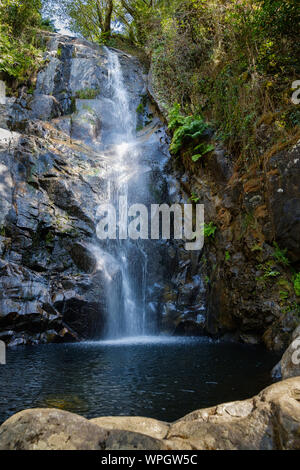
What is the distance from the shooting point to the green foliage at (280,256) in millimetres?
6391

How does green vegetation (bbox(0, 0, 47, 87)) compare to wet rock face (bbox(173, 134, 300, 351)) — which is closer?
wet rock face (bbox(173, 134, 300, 351))

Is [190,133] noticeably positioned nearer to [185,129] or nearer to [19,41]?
[185,129]

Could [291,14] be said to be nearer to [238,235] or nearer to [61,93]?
[238,235]

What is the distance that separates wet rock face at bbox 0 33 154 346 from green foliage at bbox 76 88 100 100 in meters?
1.43

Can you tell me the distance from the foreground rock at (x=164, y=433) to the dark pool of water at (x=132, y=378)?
154cm

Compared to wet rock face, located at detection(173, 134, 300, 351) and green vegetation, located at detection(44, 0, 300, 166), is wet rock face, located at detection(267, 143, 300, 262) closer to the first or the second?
wet rock face, located at detection(173, 134, 300, 351)

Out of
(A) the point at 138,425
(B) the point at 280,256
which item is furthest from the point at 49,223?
(A) the point at 138,425

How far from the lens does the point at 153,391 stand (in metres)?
4.22

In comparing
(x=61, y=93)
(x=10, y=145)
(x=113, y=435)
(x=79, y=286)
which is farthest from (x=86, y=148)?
(x=113, y=435)

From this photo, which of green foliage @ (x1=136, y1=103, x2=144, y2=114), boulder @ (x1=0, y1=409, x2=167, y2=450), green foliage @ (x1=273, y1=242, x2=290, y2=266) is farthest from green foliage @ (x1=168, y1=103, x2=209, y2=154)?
boulder @ (x1=0, y1=409, x2=167, y2=450)

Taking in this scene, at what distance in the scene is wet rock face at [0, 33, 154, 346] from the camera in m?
Answer: 7.92

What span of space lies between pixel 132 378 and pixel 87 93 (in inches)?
495

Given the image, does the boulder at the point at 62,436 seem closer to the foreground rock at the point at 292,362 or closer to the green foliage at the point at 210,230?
the foreground rock at the point at 292,362

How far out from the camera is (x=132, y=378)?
478cm
